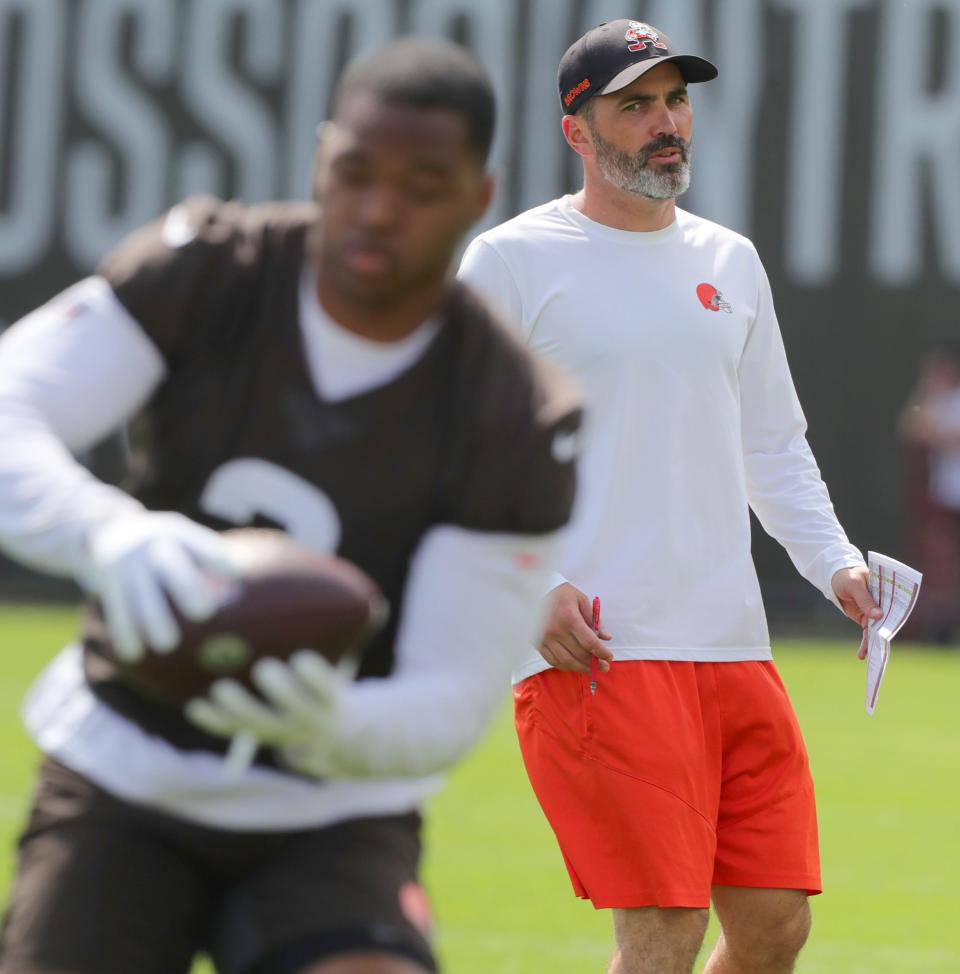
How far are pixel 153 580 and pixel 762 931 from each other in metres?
2.37

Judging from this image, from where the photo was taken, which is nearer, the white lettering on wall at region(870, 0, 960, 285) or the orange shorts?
the orange shorts

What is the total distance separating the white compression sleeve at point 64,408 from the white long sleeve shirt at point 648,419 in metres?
1.74

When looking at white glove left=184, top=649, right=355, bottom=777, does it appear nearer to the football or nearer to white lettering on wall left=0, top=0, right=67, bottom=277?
the football

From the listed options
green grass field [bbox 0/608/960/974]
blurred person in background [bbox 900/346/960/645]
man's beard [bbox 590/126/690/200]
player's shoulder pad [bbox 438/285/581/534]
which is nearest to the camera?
→ player's shoulder pad [bbox 438/285/581/534]

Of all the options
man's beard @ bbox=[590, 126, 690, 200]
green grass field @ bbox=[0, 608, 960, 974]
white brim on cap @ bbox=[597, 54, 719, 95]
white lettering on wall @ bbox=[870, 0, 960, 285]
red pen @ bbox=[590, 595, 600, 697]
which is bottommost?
green grass field @ bbox=[0, 608, 960, 974]

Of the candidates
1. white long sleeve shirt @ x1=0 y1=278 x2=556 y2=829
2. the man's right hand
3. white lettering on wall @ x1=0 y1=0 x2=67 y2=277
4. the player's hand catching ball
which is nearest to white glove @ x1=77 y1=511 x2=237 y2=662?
white long sleeve shirt @ x1=0 y1=278 x2=556 y2=829

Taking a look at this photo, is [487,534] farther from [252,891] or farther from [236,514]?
[252,891]

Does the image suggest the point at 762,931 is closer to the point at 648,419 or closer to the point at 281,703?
the point at 648,419

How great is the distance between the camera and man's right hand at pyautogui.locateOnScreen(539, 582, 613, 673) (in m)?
4.55

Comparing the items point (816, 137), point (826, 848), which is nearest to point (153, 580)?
point (826, 848)

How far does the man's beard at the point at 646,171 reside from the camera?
15.8 feet

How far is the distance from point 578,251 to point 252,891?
2.13 metres

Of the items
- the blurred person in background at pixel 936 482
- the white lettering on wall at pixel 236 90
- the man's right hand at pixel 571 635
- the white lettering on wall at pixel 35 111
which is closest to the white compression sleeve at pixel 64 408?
the man's right hand at pixel 571 635

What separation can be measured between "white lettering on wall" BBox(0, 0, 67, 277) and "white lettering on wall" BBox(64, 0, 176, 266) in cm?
15
